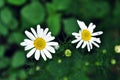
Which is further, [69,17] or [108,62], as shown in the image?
[69,17]

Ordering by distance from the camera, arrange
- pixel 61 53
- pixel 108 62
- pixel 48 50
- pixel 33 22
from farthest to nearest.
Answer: pixel 33 22
pixel 108 62
pixel 61 53
pixel 48 50

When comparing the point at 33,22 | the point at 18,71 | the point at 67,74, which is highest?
the point at 33,22

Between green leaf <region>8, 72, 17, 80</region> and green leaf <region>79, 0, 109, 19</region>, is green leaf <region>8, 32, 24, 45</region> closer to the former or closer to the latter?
green leaf <region>8, 72, 17, 80</region>

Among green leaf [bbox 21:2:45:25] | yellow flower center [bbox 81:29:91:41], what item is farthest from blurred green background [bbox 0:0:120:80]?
yellow flower center [bbox 81:29:91:41]

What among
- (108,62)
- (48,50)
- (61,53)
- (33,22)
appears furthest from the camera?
(33,22)

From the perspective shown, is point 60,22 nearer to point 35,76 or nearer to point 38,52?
point 35,76

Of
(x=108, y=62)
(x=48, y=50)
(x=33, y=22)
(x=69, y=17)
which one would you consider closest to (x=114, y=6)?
(x=69, y=17)

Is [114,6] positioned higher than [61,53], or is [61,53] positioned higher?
[114,6]
